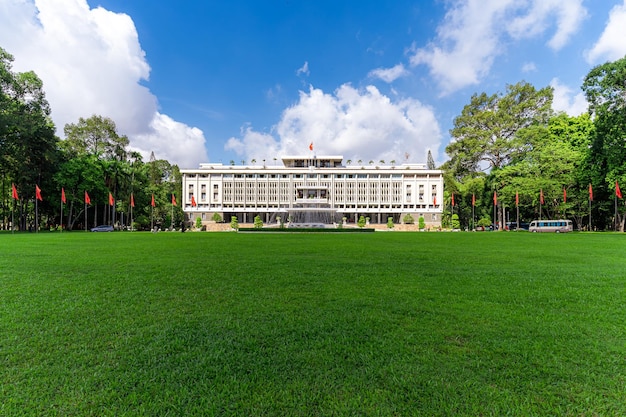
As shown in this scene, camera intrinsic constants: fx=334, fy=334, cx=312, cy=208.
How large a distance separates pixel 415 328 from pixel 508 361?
1092mm

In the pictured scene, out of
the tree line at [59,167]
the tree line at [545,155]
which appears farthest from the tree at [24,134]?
the tree line at [545,155]

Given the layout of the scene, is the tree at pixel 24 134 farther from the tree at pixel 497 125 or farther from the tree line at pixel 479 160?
the tree at pixel 497 125

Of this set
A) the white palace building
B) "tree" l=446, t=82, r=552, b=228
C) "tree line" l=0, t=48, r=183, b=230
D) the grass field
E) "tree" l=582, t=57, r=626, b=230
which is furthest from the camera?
the white palace building

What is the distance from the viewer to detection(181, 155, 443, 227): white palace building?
7381 cm

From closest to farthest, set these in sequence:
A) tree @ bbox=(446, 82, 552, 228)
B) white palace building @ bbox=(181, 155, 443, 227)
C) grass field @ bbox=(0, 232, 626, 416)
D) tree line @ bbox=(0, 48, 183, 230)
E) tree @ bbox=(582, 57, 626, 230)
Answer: grass field @ bbox=(0, 232, 626, 416)
tree @ bbox=(582, 57, 626, 230)
tree line @ bbox=(0, 48, 183, 230)
tree @ bbox=(446, 82, 552, 228)
white palace building @ bbox=(181, 155, 443, 227)

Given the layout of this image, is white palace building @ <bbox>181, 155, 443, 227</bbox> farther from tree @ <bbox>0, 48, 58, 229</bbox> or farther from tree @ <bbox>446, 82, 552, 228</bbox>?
tree @ <bbox>0, 48, 58, 229</bbox>

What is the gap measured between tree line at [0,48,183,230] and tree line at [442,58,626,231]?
49.6 metres

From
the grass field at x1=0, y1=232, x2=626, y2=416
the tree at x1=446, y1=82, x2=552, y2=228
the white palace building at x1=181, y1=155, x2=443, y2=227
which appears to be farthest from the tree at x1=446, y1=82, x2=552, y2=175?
the grass field at x1=0, y1=232, x2=626, y2=416

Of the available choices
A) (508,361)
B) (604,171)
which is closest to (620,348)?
(508,361)

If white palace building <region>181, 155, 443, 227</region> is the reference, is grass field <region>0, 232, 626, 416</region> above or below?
below

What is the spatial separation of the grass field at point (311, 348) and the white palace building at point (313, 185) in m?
67.5

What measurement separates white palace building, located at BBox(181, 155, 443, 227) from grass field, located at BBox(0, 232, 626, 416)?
67.5 m

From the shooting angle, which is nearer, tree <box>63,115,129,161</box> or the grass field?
the grass field

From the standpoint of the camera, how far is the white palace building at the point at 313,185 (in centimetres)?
7381
